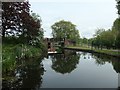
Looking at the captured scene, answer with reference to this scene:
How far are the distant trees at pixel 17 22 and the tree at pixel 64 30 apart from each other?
55.3 metres

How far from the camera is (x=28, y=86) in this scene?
14.5 m

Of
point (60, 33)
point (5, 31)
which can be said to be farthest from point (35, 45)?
point (60, 33)

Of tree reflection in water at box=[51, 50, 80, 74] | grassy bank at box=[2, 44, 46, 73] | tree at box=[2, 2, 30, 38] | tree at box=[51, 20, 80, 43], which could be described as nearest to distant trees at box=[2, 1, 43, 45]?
tree at box=[2, 2, 30, 38]

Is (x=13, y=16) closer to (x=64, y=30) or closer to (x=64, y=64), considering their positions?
Result: (x=64, y=64)

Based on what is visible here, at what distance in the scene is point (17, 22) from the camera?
34.1m

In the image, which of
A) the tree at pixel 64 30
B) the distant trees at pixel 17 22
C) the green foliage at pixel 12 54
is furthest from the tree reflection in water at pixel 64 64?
the tree at pixel 64 30

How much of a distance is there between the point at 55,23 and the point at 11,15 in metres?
64.5

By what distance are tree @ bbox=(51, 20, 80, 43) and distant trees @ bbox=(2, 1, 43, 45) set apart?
55.3 m

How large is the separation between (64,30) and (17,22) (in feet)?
201

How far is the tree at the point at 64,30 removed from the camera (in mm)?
93688

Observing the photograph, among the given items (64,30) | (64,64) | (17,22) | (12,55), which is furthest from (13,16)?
(64,30)

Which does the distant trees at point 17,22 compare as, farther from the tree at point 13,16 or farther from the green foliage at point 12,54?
the green foliage at point 12,54

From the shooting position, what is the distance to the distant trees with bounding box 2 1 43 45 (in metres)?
32.7

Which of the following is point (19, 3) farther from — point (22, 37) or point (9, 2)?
point (22, 37)
